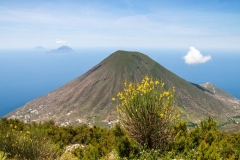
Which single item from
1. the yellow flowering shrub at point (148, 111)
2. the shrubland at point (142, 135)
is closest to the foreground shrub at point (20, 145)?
the shrubland at point (142, 135)

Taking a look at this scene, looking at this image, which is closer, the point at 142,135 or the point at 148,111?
the point at 148,111

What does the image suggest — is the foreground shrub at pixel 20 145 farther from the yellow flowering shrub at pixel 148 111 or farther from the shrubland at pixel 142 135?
the yellow flowering shrub at pixel 148 111

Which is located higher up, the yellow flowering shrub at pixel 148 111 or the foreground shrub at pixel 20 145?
the yellow flowering shrub at pixel 148 111

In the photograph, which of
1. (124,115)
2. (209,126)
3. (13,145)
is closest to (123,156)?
(124,115)

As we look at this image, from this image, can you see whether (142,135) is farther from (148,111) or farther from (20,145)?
(20,145)

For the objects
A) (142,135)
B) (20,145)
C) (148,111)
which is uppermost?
(148,111)

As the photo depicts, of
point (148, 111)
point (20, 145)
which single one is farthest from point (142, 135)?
point (20, 145)

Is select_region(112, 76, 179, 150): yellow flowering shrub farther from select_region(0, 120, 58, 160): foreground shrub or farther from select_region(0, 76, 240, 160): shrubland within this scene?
select_region(0, 120, 58, 160): foreground shrub

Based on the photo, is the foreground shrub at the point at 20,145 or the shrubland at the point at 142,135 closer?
the shrubland at the point at 142,135

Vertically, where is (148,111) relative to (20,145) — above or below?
above

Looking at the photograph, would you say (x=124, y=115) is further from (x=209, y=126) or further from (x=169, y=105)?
(x=209, y=126)
